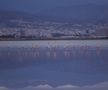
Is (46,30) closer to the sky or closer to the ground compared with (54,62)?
closer to the sky

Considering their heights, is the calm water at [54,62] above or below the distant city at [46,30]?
below

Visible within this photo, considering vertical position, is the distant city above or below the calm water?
above

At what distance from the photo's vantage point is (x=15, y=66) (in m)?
2.06

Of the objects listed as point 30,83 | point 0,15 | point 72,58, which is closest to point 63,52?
point 72,58

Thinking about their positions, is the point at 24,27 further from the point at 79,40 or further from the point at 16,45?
the point at 79,40

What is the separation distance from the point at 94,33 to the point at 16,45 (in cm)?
65

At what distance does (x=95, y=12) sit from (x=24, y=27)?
602 millimetres

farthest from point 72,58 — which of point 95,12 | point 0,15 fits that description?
point 0,15

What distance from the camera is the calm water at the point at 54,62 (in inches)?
80.2

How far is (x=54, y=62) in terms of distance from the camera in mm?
2066

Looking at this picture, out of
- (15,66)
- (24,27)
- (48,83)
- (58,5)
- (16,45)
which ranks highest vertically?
(58,5)

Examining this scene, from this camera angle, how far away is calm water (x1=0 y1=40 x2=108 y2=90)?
2.04 metres

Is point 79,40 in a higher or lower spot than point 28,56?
higher

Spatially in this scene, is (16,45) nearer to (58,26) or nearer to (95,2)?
(58,26)
